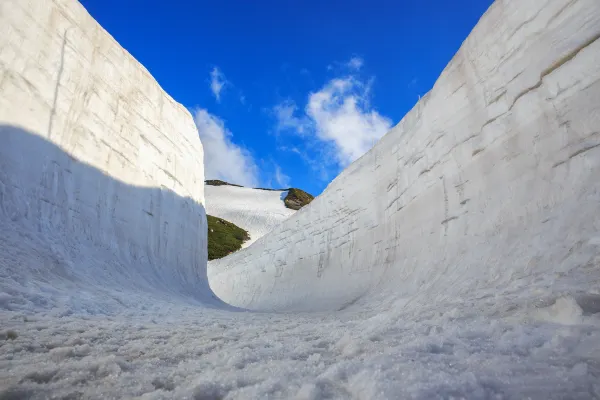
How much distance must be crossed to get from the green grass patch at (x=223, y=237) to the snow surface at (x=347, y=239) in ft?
70.8

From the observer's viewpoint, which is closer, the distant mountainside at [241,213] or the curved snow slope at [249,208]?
the distant mountainside at [241,213]

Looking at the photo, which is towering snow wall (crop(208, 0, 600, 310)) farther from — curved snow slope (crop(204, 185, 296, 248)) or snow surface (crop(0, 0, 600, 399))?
curved snow slope (crop(204, 185, 296, 248))

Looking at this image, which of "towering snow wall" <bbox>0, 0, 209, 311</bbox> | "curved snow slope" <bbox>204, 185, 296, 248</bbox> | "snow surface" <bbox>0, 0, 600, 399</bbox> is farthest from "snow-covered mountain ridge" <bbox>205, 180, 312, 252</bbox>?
"snow surface" <bbox>0, 0, 600, 399</bbox>

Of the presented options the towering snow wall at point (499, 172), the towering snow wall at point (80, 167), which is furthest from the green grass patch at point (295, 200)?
the towering snow wall at point (499, 172)

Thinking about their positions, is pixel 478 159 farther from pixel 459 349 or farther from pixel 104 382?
pixel 104 382

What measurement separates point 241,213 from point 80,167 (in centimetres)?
3736


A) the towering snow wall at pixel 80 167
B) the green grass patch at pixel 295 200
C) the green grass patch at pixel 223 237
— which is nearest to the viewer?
the towering snow wall at pixel 80 167

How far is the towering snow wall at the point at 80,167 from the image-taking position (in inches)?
202

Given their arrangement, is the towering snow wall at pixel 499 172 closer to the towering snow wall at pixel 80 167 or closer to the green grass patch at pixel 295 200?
the towering snow wall at pixel 80 167

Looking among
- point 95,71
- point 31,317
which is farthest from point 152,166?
point 31,317

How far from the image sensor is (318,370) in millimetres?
1639

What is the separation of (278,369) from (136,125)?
913 cm

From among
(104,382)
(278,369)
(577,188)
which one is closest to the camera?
(104,382)

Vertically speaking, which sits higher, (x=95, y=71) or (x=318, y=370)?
(x=95, y=71)
